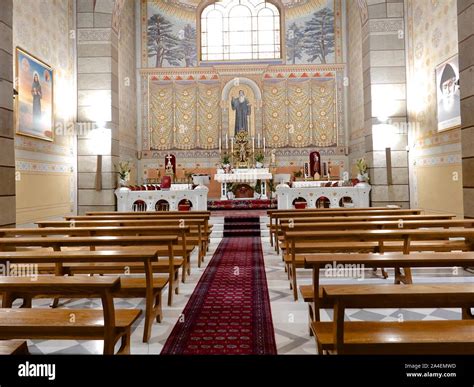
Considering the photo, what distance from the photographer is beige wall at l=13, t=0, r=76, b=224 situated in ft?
29.9

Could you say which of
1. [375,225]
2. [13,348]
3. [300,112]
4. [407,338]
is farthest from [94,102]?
[407,338]

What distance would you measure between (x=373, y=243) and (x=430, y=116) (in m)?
6.72

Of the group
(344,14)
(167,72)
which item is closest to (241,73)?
(167,72)

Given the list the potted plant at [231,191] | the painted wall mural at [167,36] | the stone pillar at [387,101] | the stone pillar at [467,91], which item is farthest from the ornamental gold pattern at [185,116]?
the stone pillar at [467,91]

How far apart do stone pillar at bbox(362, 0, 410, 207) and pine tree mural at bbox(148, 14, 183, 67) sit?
26.7 ft

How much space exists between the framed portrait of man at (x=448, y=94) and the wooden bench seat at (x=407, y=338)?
7439 mm

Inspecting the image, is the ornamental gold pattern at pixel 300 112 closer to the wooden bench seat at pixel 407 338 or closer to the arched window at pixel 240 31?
the arched window at pixel 240 31

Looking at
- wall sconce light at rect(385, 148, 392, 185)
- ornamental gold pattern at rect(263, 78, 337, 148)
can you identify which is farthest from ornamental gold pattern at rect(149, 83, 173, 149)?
wall sconce light at rect(385, 148, 392, 185)

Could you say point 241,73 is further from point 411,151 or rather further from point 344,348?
point 344,348

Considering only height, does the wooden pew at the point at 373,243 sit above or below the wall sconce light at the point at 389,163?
below

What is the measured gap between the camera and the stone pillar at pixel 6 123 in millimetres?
6031

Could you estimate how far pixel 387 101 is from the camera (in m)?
11.9
